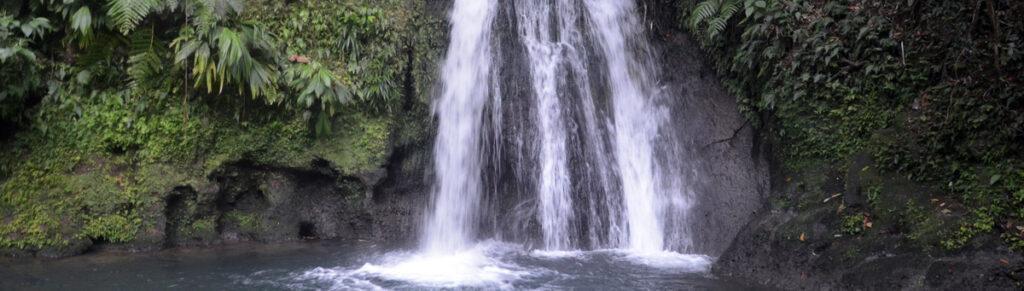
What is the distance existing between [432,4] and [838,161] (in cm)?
607

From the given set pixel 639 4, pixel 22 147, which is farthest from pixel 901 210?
pixel 22 147

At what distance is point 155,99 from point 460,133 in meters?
3.99

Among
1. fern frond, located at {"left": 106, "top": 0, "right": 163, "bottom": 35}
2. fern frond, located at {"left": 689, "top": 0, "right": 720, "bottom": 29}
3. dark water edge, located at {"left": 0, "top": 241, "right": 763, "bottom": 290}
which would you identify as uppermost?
fern frond, located at {"left": 689, "top": 0, "right": 720, "bottom": 29}

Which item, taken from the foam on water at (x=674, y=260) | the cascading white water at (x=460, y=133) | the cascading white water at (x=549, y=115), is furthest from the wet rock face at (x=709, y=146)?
the cascading white water at (x=460, y=133)

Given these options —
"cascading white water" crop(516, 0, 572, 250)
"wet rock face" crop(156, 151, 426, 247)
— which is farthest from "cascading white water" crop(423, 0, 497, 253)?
"cascading white water" crop(516, 0, 572, 250)

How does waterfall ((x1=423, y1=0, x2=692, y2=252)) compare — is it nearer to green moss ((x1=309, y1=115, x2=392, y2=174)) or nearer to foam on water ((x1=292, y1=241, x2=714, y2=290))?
foam on water ((x1=292, y1=241, x2=714, y2=290))

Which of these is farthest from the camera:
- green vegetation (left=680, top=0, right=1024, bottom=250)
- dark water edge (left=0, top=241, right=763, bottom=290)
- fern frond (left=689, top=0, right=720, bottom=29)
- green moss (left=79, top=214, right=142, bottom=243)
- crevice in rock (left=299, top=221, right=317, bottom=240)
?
crevice in rock (left=299, top=221, right=317, bottom=240)

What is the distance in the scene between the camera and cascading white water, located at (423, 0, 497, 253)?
1003cm

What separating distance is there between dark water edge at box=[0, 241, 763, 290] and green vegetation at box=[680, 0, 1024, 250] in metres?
1.96

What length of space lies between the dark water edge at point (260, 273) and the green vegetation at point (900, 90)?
196cm

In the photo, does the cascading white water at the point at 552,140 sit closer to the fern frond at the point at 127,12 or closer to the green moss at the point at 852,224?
the green moss at the point at 852,224

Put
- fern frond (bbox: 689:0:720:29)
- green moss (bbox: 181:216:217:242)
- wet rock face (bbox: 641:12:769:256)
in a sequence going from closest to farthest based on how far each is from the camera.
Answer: fern frond (bbox: 689:0:720:29), wet rock face (bbox: 641:12:769:256), green moss (bbox: 181:216:217:242)

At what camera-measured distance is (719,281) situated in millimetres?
7395

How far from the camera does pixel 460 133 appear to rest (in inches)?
403
